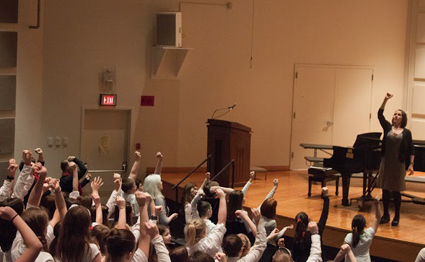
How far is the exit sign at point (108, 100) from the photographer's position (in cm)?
1041

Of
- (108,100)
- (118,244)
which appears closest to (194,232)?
(118,244)

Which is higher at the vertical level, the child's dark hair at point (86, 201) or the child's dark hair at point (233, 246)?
the child's dark hair at point (86, 201)

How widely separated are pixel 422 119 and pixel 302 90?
2483 mm

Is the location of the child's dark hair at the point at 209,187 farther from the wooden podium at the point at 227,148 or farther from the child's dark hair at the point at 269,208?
the wooden podium at the point at 227,148

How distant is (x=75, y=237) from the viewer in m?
3.65

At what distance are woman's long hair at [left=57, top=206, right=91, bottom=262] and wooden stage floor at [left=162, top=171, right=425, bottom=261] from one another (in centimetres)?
421

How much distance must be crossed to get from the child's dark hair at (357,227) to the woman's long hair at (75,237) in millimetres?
2612

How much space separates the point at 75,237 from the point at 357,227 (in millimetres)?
2723

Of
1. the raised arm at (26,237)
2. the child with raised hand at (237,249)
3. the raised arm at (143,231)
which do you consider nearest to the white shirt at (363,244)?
the child with raised hand at (237,249)

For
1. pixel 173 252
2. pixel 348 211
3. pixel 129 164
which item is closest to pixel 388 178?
pixel 348 211

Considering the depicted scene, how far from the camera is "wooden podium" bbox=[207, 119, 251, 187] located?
374 inches

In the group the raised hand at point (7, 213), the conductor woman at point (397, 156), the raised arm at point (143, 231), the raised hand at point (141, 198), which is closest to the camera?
the raised hand at point (7, 213)

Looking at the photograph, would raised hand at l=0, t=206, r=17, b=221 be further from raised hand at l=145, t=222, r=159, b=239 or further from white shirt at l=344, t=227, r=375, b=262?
white shirt at l=344, t=227, r=375, b=262

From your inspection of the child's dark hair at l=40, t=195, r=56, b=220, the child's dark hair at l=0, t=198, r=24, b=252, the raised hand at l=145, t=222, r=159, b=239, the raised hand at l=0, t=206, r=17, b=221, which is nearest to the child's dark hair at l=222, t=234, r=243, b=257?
the raised hand at l=145, t=222, r=159, b=239
